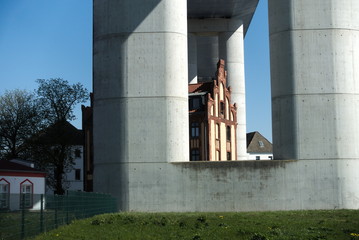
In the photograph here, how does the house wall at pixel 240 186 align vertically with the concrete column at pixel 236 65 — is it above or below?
below

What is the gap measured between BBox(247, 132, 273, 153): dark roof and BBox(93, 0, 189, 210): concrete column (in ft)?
251

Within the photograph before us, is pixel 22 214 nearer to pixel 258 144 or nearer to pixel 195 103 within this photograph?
pixel 195 103

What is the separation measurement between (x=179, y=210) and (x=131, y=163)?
10.2ft

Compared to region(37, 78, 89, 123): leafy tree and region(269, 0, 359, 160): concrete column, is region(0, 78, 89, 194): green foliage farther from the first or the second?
region(269, 0, 359, 160): concrete column

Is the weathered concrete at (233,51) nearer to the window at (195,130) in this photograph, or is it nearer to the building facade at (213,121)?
the building facade at (213,121)

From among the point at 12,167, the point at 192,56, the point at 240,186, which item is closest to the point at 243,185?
the point at 240,186

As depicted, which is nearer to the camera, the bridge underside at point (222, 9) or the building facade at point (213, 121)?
the bridge underside at point (222, 9)

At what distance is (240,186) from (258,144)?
78756 millimetres

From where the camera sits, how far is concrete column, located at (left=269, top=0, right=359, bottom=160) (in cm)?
2850

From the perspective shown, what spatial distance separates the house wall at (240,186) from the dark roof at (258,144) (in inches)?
3018

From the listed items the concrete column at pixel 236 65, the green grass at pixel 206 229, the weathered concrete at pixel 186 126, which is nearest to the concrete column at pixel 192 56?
the concrete column at pixel 236 65

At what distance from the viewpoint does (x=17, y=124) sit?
57812 mm

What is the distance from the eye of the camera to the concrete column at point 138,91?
29.0 m

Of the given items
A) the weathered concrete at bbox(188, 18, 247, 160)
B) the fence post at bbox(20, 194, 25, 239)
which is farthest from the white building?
the fence post at bbox(20, 194, 25, 239)
